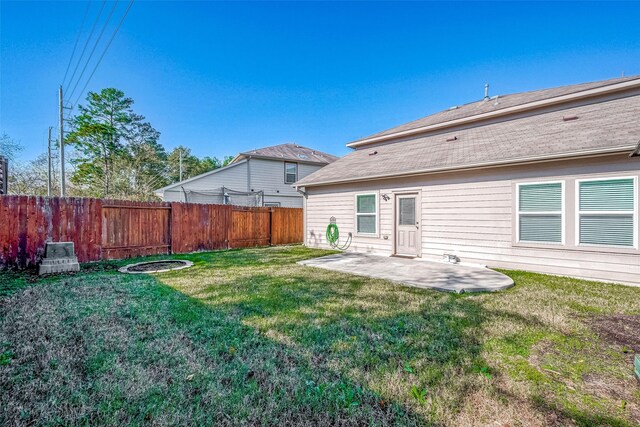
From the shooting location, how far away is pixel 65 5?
8.15 metres

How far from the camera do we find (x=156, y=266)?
680cm

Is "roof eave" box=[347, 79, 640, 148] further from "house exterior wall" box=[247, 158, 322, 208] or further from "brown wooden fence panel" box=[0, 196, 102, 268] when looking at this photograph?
"brown wooden fence panel" box=[0, 196, 102, 268]

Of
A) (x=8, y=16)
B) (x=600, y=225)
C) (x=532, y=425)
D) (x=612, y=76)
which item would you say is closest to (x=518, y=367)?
(x=532, y=425)

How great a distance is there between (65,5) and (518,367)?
13072 millimetres

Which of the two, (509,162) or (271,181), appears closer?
(509,162)

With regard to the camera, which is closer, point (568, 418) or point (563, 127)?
point (568, 418)

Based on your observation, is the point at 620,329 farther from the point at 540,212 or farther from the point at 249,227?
the point at 249,227

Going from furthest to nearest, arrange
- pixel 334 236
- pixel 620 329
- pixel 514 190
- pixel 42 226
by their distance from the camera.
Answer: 1. pixel 334 236
2. pixel 42 226
3. pixel 514 190
4. pixel 620 329

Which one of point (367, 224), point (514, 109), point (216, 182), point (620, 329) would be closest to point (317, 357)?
point (620, 329)

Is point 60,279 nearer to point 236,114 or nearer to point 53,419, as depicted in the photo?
point 53,419

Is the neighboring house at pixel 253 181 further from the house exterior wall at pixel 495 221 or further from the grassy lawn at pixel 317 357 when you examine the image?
the grassy lawn at pixel 317 357

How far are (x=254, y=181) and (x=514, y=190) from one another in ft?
43.7

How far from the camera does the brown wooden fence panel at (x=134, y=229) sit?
7.65 meters

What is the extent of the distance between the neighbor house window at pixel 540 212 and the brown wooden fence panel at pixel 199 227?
29.0 feet
